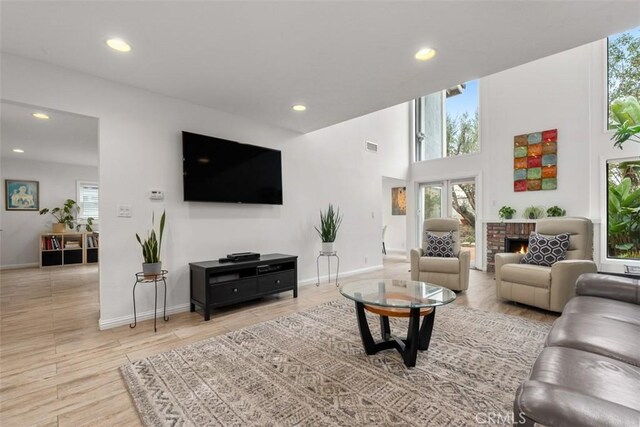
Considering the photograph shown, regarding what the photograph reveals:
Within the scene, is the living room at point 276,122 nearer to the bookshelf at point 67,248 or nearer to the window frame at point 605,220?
the window frame at point 605,220

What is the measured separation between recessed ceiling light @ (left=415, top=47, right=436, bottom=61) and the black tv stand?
2.67m

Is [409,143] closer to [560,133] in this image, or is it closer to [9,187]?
[560,133]

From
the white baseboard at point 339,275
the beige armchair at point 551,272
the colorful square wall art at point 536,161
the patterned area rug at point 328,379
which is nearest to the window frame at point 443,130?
the colorful square wall art at point 536,161

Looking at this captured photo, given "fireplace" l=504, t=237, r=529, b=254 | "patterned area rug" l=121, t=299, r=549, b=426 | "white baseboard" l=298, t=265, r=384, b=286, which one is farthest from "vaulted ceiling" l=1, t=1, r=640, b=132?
"fireplace" l=504, t=237, r=529, b=254

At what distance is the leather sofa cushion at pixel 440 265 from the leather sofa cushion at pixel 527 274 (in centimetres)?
56

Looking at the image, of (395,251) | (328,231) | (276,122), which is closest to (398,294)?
(328,231)

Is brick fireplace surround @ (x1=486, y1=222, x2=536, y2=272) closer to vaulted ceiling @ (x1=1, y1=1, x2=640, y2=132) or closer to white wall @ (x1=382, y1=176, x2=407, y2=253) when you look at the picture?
white wall @ (x1=382, y1=176, x2=407, y2=253)

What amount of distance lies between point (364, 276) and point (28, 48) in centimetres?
493

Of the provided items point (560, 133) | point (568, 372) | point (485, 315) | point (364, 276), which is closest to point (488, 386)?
point (568, 372)

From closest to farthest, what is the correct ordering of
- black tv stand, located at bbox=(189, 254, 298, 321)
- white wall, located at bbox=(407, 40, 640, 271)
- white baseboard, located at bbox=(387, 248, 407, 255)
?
black tv stand, located at bbox=(189, 254, 298, 321), white wall, located at bbox=(407, 40, 640, 271), white baseboard, located at bbox=(387, 248, 407, 255)

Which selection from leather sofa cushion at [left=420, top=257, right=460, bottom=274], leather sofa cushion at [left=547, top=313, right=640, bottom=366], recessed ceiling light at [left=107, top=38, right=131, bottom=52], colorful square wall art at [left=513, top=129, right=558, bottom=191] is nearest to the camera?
leather sofa cushion at [left=547, top=313, right=640, bottom=366]

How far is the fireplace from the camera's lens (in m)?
5.22

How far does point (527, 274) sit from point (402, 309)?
2102 millimetres

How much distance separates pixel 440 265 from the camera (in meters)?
4.02
